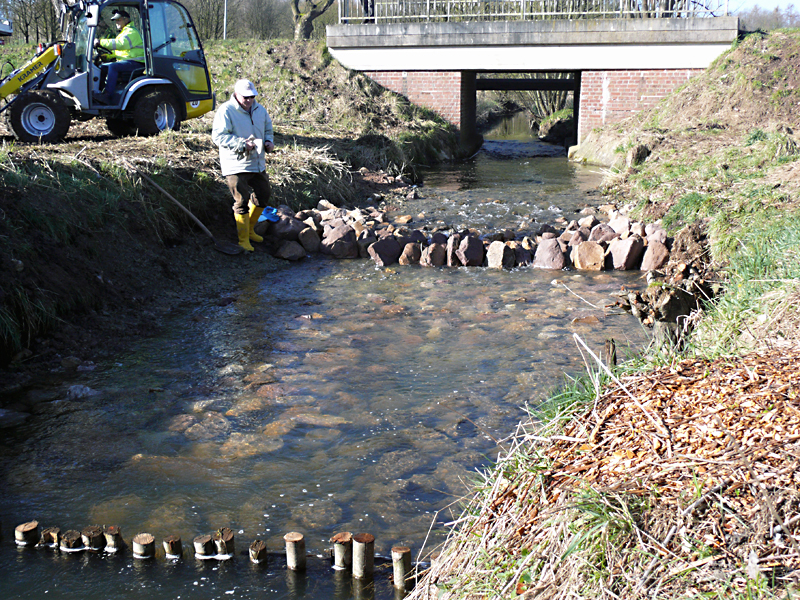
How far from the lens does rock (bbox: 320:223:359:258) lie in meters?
9.09

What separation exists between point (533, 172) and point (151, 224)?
35.8 feet

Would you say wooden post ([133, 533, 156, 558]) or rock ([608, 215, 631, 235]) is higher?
rock ([608, 215, 631, 235])

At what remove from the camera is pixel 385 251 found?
8.78 metres

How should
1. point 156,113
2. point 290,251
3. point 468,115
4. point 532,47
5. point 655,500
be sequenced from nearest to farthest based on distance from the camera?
point 655,500 → point 290,251 → point 156,113 → point 532,47 → point 468,115

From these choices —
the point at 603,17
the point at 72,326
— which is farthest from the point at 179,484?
the point at 603,17

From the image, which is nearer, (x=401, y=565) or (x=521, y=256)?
(x=401, y=565)

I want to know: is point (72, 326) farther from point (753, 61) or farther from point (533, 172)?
point (753, 61)

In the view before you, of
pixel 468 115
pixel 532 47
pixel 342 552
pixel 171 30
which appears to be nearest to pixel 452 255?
pixel 342 552

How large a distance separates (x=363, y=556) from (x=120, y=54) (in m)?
11.0

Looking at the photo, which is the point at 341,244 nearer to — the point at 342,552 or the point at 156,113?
the point at 156,113

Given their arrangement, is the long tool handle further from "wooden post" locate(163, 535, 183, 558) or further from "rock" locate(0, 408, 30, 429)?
"wooden post" locate(163, 535, 183, 558)

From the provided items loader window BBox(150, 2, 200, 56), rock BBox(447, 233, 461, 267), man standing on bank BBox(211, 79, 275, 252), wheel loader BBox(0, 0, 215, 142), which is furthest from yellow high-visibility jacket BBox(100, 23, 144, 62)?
rock BBox(447, 233, 461, 267)

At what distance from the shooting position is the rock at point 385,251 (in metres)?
8.76

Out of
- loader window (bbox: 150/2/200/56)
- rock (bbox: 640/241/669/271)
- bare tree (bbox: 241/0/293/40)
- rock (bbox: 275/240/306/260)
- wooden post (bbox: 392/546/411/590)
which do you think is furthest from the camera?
bare tree (bbox: 241/0/293/40)
